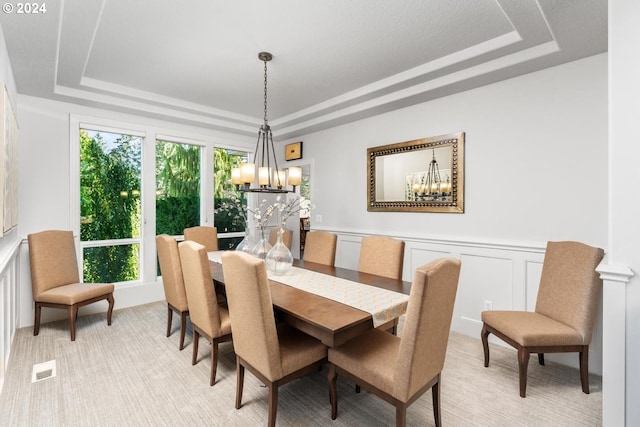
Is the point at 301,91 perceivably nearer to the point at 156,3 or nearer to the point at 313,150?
the point at 313,150

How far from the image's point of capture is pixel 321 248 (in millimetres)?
3293

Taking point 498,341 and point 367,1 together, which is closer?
point 367,1

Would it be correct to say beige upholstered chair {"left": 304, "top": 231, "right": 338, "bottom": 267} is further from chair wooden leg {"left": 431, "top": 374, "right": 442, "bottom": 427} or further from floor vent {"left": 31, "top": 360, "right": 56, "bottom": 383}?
floor vent {"left": 31, "top": 360, "right": 56, "bottom": 383}

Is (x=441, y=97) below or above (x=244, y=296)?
above

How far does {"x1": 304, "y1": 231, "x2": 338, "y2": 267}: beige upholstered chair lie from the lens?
3.22m

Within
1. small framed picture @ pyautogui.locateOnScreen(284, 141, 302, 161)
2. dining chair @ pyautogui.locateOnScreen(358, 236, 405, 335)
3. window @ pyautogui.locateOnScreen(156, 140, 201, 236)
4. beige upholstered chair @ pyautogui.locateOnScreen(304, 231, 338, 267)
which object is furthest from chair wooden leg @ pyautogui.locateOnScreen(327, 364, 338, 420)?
small framed picture @ pyautogui.locateOnScreen(284, 141, 302, 161)

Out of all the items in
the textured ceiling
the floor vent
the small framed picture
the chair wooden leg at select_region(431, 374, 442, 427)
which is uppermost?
the textured ceiling

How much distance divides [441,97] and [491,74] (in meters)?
0.59

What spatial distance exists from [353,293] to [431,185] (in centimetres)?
181

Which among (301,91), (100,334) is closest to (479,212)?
(301,91)

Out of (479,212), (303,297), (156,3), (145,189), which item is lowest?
(303,297)

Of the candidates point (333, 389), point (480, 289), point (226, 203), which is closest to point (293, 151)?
point (226, 203)

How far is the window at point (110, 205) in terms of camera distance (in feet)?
12.3

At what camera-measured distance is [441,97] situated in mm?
3287
